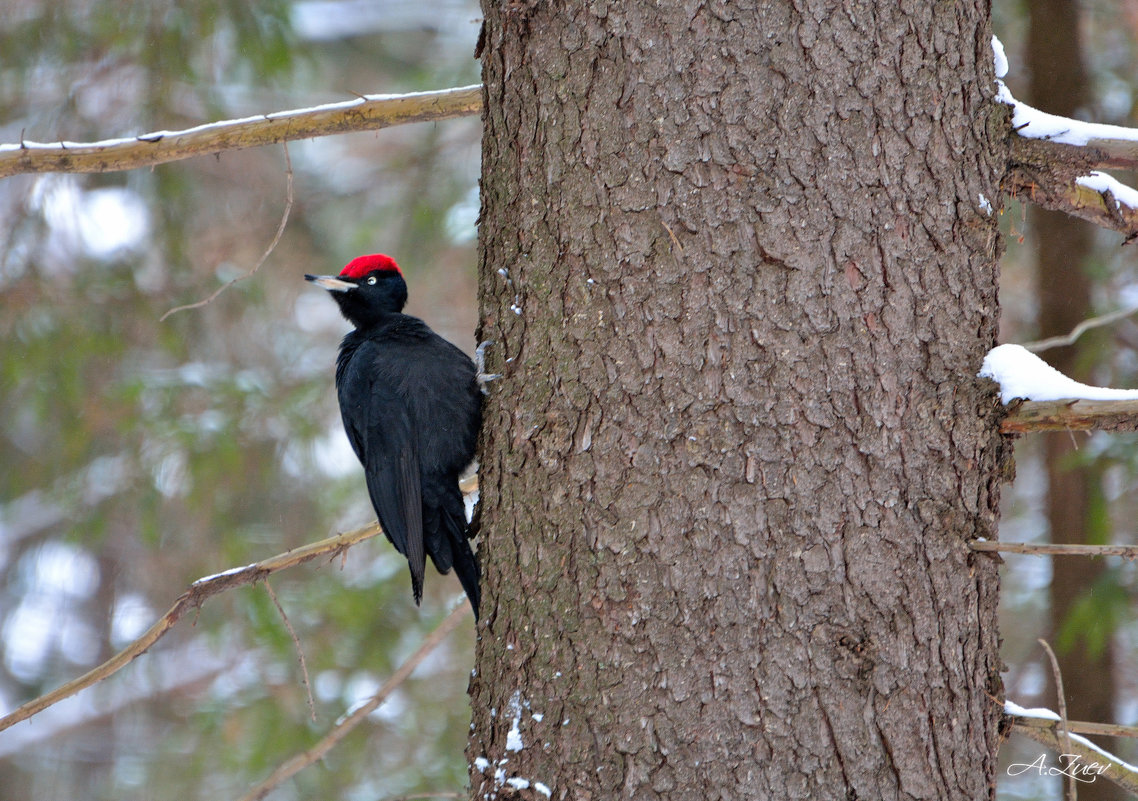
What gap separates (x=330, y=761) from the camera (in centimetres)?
655

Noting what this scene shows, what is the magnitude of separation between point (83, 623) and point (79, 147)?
8830 mm

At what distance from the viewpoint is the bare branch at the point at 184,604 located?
2.27m

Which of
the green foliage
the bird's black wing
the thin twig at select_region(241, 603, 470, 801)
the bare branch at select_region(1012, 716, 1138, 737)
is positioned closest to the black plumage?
the bird's black wing

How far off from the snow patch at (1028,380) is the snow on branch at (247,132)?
4.54 ft

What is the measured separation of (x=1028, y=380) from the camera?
1.99 meters

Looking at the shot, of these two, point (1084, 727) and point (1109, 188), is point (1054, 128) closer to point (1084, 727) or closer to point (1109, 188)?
point (1109, 188)

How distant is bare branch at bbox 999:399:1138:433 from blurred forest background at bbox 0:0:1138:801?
9.78 ft

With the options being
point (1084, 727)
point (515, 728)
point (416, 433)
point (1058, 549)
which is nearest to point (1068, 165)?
point (1058, 549)

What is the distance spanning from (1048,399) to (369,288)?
103 inches

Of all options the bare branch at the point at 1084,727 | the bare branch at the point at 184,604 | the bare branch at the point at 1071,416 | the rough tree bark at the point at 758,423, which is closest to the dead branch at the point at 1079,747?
the bare branch at the point at 1084,727

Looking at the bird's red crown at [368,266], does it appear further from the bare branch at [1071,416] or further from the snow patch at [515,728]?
the bare branch at [1071,416]

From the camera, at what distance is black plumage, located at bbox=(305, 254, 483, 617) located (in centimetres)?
325

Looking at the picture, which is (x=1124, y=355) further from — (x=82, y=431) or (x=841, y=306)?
(x=82, y=431)

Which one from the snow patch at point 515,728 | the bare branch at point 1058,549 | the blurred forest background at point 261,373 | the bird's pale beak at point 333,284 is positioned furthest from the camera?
the blurred forest background at point 261,373
